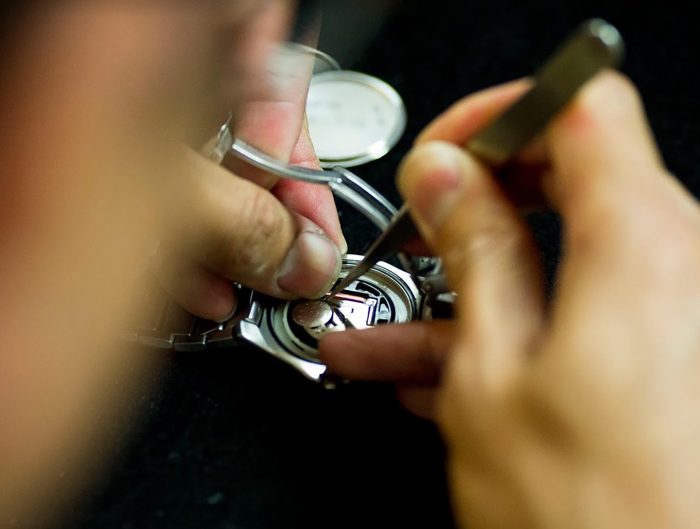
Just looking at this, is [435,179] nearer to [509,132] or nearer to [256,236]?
[509,132]

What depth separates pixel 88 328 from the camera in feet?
2.83

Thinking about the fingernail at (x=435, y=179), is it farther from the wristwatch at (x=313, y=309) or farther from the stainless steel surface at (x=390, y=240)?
the wristwatch at (x=313, y=309)

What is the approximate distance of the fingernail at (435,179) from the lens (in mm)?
637

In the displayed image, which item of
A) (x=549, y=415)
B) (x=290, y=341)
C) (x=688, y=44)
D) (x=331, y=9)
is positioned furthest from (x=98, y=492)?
(x=688, y=44)

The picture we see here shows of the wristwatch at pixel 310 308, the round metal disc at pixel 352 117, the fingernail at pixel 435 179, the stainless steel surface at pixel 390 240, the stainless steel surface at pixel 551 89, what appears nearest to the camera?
the stainless steel surface at pixel 551 89

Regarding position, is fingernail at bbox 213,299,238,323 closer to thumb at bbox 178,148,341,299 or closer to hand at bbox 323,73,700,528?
thumb at bbox 178,148,341,299

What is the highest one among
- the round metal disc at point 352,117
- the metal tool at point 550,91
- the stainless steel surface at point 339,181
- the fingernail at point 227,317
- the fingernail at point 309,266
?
the metal tool at point 550,91

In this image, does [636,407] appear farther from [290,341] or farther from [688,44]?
[688,44]

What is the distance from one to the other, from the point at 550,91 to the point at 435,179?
0.40 ft

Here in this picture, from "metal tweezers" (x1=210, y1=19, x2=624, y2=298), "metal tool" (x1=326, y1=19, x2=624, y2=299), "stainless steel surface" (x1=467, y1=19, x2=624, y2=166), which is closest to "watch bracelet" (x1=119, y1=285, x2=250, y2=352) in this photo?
"metal tweezers" (x1=210, y1=19, x2=624, y2=298)

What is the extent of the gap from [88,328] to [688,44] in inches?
47.0

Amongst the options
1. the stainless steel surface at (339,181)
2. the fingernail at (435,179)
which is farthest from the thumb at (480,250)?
the stainless steel surface at (339,181)

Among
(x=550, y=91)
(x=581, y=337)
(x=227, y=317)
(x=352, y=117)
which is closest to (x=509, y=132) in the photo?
(x=550, y=91)

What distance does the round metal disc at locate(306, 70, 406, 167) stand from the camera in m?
1.22
